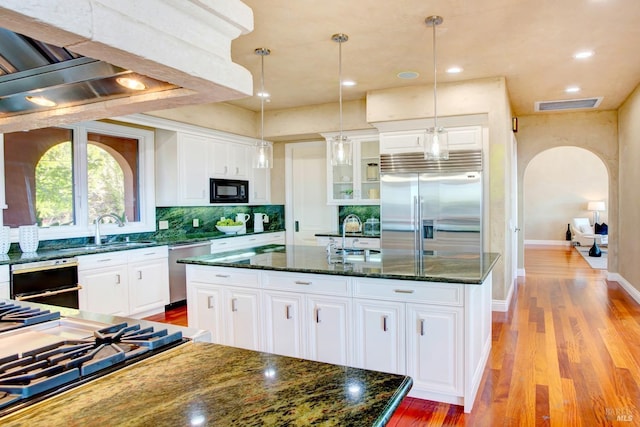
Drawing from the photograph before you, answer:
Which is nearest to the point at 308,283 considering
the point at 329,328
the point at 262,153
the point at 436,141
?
the point at 329,328

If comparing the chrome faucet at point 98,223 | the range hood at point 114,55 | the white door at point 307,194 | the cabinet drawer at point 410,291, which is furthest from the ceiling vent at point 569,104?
the range hood at point 114,55

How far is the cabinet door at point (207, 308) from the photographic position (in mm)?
3418

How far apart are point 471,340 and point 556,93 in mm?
4431

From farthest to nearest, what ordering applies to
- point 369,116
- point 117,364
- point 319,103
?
1. point 319,103
2. point 369,116
3. point 117,364

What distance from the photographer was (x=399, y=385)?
1097 mm

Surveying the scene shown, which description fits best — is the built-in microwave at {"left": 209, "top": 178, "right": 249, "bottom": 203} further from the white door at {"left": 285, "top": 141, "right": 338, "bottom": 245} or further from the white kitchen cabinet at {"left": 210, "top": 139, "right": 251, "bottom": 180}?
the white door at {"left": 285, "top": 141, "right": 338, "bottom": 245}

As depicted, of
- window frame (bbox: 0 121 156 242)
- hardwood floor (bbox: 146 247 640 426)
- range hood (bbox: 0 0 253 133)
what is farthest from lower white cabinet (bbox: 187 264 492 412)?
window frame (bbox: 0 121 156 242)

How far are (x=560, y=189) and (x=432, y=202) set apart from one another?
29.7ft

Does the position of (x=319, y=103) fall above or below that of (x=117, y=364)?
above

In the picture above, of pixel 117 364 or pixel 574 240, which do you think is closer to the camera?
pixel 117 364

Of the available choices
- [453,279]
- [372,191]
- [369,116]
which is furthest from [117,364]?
[372,191]

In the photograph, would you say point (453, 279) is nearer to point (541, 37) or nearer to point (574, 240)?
point (541, 37)

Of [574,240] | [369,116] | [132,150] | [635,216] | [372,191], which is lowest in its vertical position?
[574,240]

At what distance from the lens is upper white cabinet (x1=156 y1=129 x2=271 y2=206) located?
18.0ft
